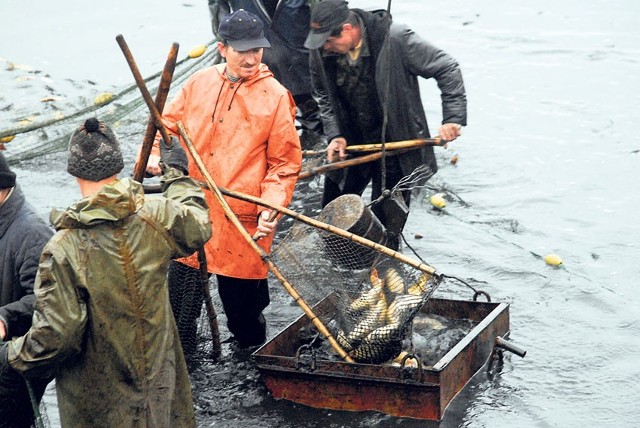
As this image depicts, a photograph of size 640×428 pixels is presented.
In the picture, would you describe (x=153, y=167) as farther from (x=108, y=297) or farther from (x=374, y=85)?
(x=374, y=85)

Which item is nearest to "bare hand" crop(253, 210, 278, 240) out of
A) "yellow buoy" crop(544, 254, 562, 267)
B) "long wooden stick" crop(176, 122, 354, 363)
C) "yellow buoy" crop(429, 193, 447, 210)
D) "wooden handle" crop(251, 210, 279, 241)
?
"wooden handle" crop(251, 210, 279, 241)

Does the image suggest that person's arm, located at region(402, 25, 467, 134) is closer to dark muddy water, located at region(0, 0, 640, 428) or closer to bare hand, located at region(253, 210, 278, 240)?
dark muddy water, located at region(0, 0, 640, 428)

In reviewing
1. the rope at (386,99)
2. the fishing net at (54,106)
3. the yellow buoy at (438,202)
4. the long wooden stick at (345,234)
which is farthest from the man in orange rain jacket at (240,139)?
the fishing net at (54,106)

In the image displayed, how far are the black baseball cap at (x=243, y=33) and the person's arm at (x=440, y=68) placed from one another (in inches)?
57.2

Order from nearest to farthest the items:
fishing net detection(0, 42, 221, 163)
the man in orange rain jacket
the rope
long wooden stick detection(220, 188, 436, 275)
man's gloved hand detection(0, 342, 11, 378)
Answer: man's gloved hand detection(0, 342, 11, 378) < long wooden stick detection(220, 188, 436, 275) < the man in orange rain jacket < the rope < fishing net detection(0, 42, 221, 163)

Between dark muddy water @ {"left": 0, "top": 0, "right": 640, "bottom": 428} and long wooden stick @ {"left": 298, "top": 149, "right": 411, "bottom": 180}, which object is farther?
long wooden stick @ {"left": 298, "top": 149, "right": 411, "bottom": 180}

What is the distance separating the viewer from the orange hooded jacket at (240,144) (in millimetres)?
5789

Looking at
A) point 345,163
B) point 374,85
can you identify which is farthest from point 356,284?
point 374,85

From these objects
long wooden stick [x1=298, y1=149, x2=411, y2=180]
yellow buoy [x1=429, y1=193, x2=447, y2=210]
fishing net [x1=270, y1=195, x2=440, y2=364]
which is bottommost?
yellow buoy [x1=429, y1=193, x2=447, y2=210]

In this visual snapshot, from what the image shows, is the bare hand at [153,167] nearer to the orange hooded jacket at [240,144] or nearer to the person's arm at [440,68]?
the orange hooded jacket at [240,144]

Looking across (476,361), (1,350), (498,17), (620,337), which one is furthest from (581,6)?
(1,350)

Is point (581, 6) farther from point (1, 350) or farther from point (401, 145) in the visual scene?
point (1, 350)

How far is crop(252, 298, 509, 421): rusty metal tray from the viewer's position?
5.50 meters

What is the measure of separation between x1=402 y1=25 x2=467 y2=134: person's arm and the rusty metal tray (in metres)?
1.46
